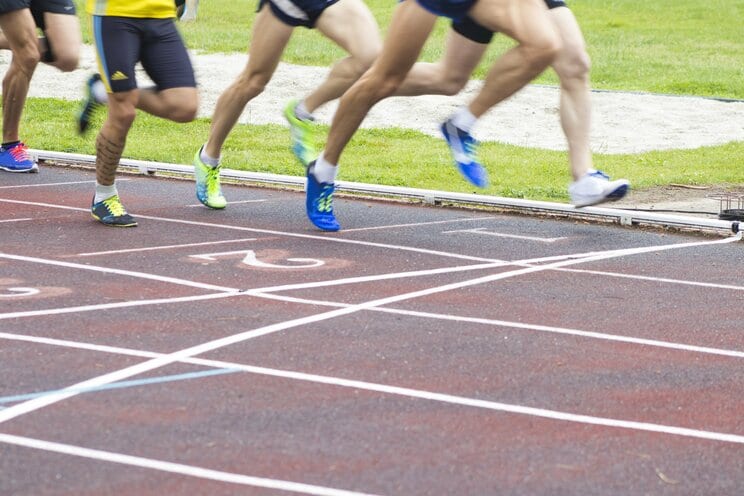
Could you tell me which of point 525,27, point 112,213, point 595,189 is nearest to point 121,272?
point 112,213

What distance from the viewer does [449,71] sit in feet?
27.4

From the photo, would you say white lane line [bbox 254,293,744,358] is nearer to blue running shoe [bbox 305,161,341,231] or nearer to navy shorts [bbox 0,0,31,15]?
blue running shoe [bbox 305,161,341,231]

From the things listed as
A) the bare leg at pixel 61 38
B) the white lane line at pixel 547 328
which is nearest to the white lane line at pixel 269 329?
the white lane line at pixel 547 328

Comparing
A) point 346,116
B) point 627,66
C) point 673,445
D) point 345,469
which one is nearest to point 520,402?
point 673,445

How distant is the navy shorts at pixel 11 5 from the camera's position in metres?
10.1

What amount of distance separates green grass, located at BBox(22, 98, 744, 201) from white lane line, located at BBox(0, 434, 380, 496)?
6.13 meters

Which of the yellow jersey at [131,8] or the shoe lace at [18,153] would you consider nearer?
the yellow jersey at [131,8]

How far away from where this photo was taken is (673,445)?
15.5ft

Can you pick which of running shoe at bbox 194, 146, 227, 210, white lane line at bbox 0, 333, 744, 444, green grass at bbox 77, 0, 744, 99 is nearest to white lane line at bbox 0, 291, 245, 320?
white lane line at bbox 0, 333, 744, 444

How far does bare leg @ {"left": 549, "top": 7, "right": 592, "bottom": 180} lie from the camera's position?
26.7ft

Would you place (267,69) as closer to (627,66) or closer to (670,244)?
(670,244)

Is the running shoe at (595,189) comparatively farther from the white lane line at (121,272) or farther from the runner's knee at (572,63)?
the white lane line at (121,272)

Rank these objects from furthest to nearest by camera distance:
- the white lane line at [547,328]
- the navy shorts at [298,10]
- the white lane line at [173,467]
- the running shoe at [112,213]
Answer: the running shoe at [112,213], the navy shorts at [298,10], the white lane line at [547,328], the white lane line at [173,467]

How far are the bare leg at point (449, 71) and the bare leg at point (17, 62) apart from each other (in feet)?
10.4
